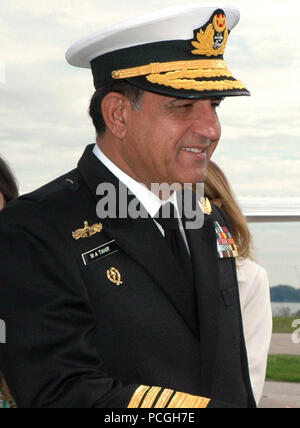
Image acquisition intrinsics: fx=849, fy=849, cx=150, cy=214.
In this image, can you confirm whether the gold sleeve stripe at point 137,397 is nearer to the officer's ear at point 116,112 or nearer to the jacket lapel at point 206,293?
the jacket lapel at point 206,293

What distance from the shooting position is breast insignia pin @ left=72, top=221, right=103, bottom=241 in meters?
2.71

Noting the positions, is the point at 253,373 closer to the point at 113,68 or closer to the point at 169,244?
the point at 169,244

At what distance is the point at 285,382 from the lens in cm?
1016

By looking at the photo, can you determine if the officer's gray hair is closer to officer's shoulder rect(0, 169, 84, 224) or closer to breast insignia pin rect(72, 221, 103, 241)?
officer's shoulder rect(0, 169, 84, 224)

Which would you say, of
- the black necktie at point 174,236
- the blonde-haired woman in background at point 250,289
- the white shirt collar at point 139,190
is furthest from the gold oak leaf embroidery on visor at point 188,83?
the blonde-haired woman in background at point 250,289

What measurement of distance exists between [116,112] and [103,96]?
0.31 ft

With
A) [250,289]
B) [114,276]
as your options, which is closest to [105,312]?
[114,276]

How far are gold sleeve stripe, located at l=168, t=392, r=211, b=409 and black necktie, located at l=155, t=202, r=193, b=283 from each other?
48cm

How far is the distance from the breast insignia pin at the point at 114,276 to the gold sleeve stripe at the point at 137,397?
0.36 m

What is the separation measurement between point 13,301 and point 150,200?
0.62 m

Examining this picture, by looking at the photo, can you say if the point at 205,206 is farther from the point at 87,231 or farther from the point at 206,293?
the point at 87,231

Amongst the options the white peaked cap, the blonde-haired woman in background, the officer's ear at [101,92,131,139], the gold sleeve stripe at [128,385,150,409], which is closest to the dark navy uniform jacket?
the gold sleeve stripe at [128,385,150,409]

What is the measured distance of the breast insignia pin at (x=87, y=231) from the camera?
2713 mm
